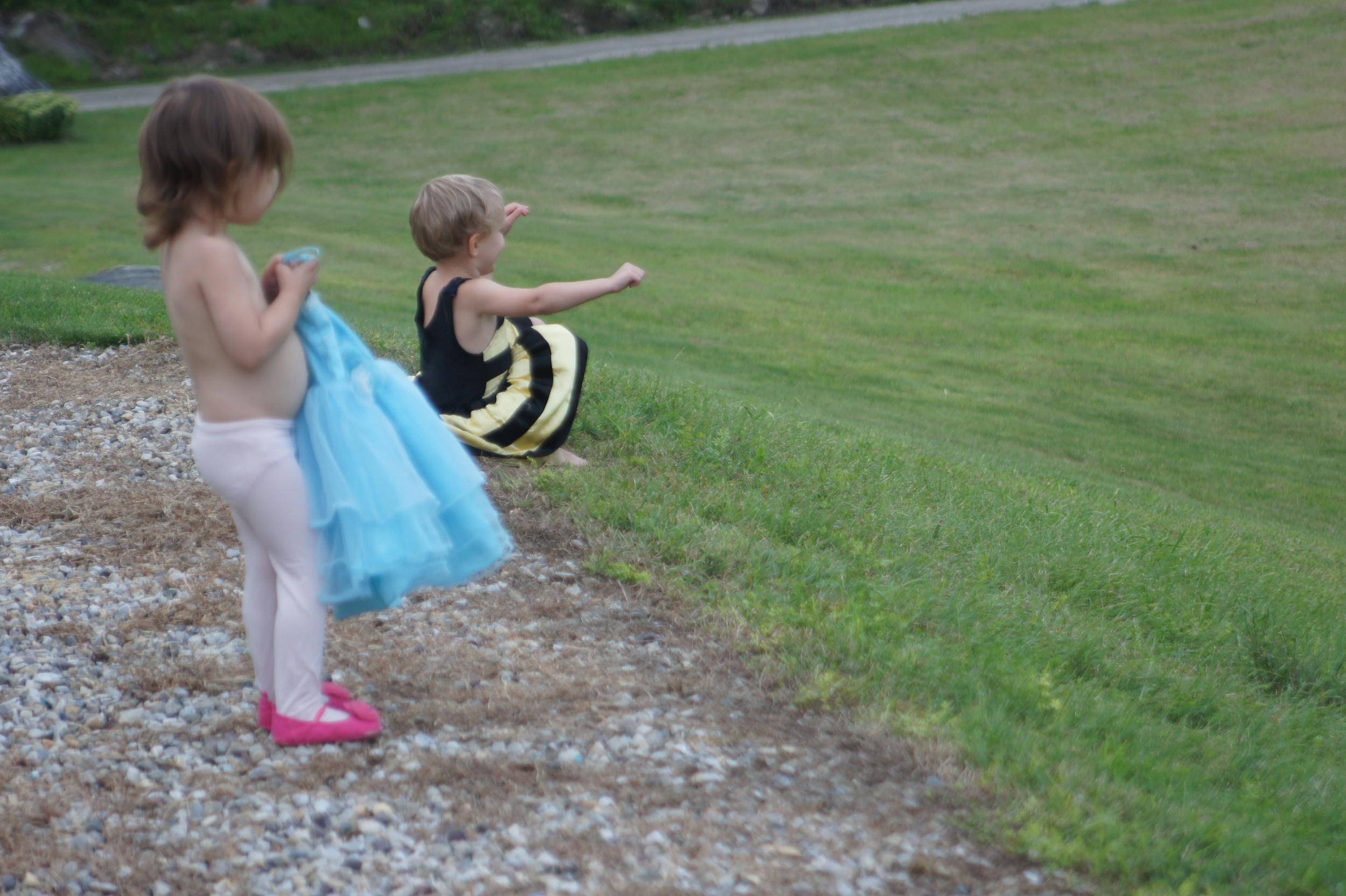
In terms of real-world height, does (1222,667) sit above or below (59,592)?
below

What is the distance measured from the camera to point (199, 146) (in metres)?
3.02

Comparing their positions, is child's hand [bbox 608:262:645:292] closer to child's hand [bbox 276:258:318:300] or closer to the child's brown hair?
child's hand [bbox 276:258:318:300]

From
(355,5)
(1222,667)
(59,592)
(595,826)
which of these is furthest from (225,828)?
(355,5)

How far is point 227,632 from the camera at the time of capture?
4.30 m

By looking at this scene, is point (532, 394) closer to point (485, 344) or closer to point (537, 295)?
point (485, 344)

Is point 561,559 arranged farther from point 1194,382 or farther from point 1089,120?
point 1089,120

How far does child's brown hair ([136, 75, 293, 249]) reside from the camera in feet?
9.89

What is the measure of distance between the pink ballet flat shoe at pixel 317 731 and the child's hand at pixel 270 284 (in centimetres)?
122

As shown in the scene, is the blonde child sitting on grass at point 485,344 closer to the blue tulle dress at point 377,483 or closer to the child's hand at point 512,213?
the child's hand at point 512,213

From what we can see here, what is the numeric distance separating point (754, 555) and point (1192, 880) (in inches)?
87.6

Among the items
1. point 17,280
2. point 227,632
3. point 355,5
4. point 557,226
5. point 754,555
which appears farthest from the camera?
point 355,5

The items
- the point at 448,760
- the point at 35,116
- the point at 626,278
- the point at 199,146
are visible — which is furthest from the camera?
the point at 35,116

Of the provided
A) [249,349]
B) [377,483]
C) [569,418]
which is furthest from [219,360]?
[569,418]

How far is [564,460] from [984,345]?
8536mm
